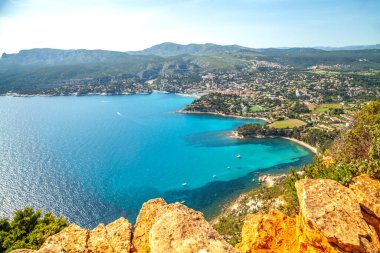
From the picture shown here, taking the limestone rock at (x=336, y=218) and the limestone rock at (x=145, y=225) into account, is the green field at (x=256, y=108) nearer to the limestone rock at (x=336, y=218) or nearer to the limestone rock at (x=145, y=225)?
the limestone rock at (x=145, y=225)

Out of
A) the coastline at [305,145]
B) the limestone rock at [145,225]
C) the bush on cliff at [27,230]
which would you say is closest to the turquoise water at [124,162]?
the coastline at [305,145]

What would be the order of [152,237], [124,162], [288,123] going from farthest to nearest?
[288,123], [124,162], [152,237]

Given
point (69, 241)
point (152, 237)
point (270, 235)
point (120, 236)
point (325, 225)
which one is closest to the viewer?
point (152, 237)

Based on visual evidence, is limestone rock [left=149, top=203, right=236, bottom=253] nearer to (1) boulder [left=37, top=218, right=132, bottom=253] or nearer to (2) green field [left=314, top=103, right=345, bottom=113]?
(1) boulder [left=37, top=218, right=132, bottom=253]

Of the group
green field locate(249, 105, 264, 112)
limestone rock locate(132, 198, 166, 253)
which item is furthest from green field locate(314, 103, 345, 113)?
limestone rock locate(132, 198, 166, 253)

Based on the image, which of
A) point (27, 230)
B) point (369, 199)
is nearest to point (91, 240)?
point (369, 199)

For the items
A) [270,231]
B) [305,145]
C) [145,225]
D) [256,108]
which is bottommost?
[305,145]

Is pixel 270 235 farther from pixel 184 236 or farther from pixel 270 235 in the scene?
pixel 184 236
